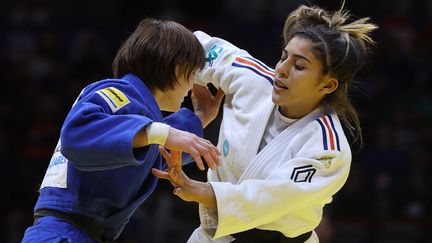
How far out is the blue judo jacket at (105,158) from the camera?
2.54 meters

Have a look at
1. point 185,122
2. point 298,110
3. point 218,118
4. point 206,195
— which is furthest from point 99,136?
point 218,118

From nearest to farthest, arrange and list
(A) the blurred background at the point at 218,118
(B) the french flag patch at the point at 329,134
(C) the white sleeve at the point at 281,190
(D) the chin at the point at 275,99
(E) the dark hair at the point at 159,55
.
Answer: (E) the dark hair at the point at 159,55 < (C) the white sleeve at the point at 281,190 < (B) the french flag patch at the point at 329,134 < (D) the chin at the point at 275,99 < (A) the blurred background at the point at 218,118

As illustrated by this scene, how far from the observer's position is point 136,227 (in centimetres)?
687

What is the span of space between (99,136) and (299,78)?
1.01m

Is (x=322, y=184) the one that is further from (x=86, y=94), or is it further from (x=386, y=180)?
(x=386, y=180)

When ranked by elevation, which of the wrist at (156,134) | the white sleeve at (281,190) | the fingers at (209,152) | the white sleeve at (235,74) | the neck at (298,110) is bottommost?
the white sleeve at (281,190)

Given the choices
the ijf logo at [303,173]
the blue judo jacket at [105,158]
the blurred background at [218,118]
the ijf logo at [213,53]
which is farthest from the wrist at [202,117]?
the blurred background at [218,118]

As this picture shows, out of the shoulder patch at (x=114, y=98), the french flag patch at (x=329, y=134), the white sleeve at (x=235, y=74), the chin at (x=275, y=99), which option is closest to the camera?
the shoulder patch at (x=114, y=98)

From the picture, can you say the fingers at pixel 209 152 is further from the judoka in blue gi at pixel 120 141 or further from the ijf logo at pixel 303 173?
the ijf logo at pixel 303 173

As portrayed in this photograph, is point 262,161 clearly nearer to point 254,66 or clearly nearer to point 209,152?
point 254,66

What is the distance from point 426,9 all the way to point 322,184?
7072 millimetres

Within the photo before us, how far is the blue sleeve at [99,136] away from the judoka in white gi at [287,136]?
312mm

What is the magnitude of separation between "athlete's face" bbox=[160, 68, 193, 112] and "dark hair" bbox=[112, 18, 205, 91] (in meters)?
0.02

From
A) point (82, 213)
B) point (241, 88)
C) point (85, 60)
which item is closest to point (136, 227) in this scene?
point (85, 60)
